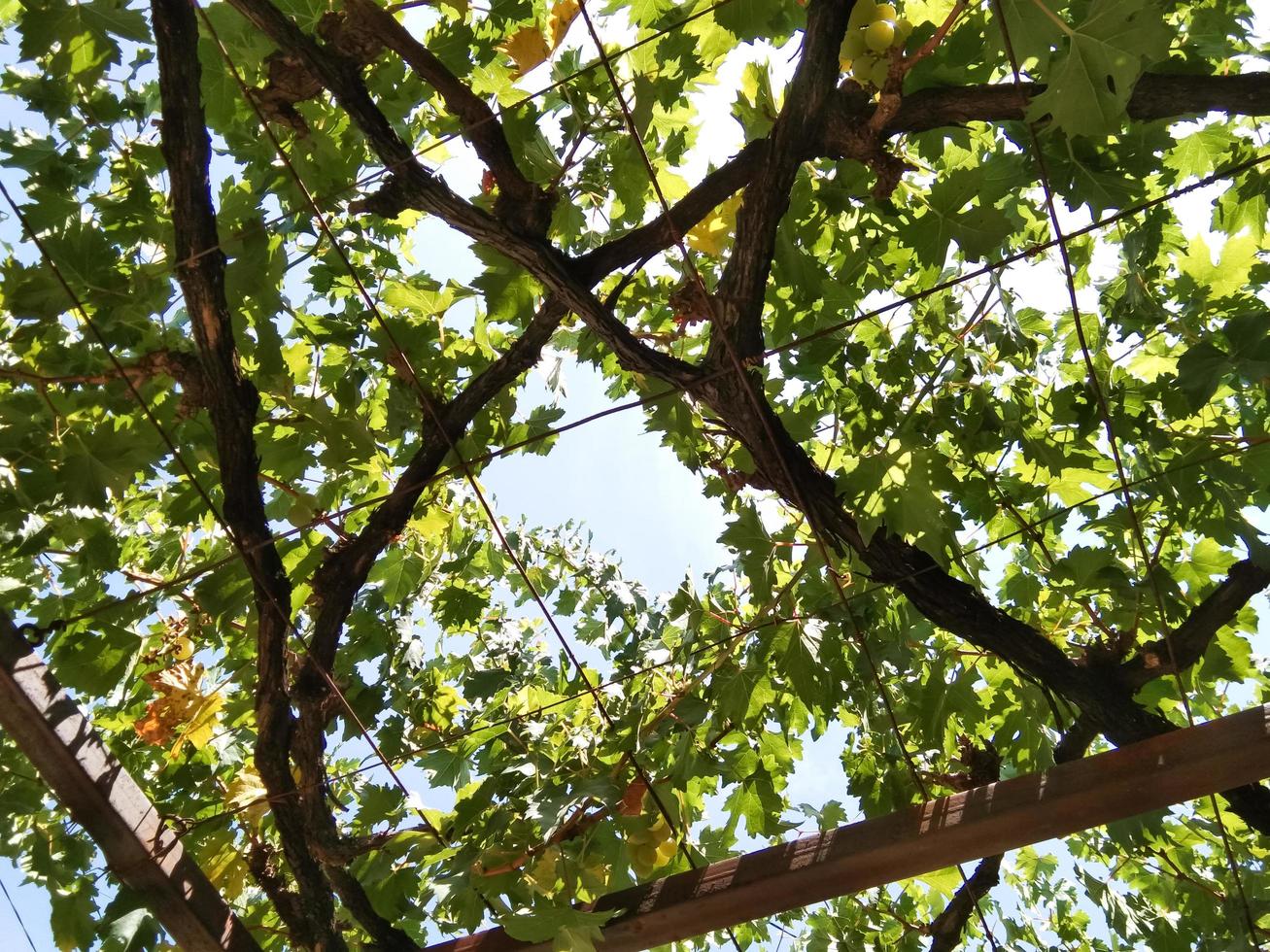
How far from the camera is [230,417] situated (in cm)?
184

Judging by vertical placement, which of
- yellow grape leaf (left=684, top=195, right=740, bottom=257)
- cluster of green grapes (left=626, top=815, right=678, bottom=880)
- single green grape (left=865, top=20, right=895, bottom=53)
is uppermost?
yellow grape leaf (left=684, top=195, right=740, bottom=257)

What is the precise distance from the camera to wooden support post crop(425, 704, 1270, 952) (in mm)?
1250

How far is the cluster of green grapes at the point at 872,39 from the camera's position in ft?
4.74

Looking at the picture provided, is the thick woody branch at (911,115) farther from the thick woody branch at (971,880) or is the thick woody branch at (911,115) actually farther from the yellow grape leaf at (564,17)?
the thick woody branch at (971,880)

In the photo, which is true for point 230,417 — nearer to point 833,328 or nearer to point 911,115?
point 833,328

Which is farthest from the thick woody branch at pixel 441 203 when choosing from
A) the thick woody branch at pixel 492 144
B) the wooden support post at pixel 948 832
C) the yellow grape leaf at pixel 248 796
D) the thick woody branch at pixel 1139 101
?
the yellow grape leaf at pixel 248 796

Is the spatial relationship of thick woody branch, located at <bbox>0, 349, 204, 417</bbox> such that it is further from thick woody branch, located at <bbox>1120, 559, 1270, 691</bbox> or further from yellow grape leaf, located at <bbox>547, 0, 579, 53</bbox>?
thick woody branch, located at <bbox>1120, 559, 1270, 691</bbox>

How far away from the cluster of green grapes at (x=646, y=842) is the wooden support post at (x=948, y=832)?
22cm

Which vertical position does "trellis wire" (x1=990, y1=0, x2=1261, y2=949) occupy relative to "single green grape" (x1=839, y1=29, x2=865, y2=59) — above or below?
below

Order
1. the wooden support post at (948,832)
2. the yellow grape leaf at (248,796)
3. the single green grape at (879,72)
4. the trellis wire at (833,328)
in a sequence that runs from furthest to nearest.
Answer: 1. the yellow grape leaf at (248,796)
2. the single green grape at (879,72)
3. the wooden support post at (948,832)
4. the trellis wire at (833,328)

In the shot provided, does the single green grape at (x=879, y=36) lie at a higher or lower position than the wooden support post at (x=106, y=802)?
higher

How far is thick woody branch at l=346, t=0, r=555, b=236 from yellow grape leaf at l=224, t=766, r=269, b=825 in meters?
1.34

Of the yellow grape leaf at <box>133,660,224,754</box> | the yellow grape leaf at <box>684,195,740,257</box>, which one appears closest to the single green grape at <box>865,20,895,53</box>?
the yellow grape leaf at <box>684,195,740,257</box>

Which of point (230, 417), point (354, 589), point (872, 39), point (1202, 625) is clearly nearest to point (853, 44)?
point (872, 39)
